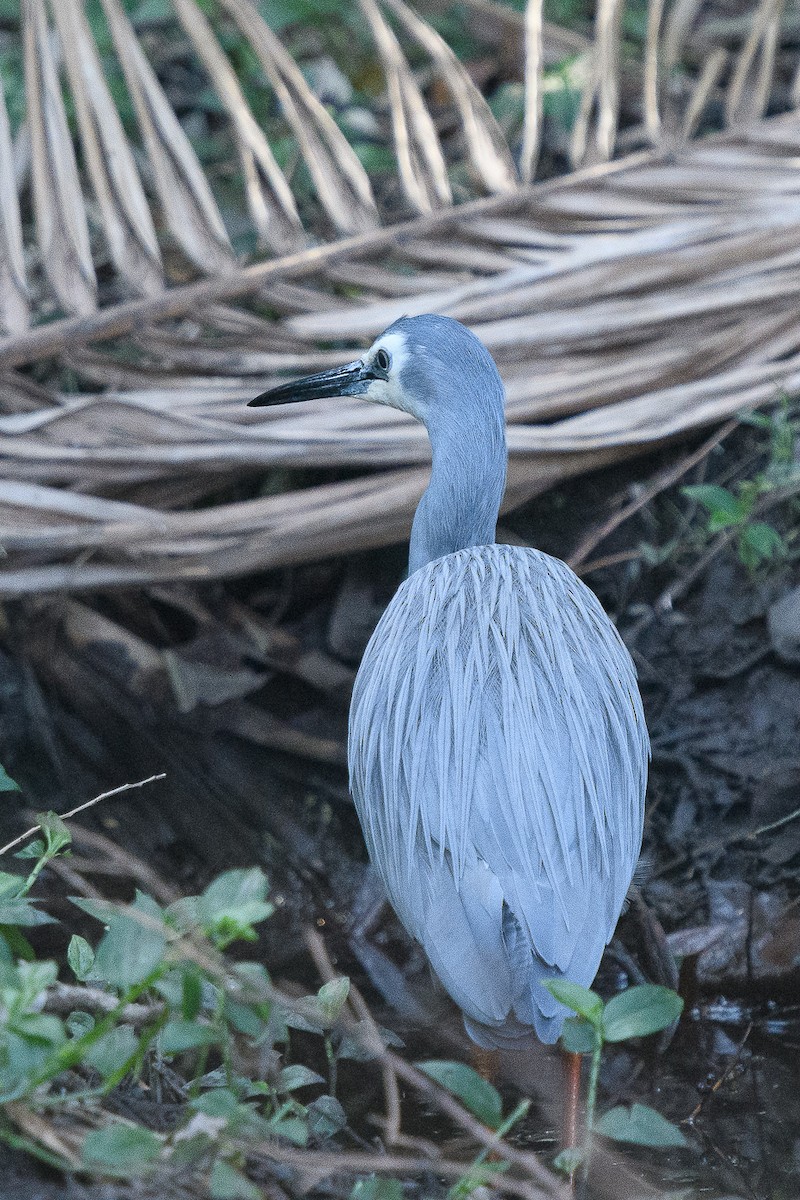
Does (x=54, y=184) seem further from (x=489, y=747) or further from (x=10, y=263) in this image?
(x=489, y=747)

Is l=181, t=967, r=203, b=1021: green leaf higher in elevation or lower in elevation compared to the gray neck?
lower

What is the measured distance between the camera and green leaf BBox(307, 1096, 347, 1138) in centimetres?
187

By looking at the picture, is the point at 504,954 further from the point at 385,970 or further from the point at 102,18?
the point at 102,18

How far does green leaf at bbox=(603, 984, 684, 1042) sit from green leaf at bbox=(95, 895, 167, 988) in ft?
1.78

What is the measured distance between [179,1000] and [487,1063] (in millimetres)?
999

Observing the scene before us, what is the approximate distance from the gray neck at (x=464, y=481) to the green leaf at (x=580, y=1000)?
125 cm

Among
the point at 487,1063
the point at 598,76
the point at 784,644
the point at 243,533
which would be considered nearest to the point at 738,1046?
the point at 487,1063

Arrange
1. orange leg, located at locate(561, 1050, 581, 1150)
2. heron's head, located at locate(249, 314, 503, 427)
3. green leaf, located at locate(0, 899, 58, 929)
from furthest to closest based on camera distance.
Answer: heron's head, located at locate(249, 314, 503, 427) < orange leg, located at locate(561, 1050, 581, 1150) < green leaf, located at locate(0, 899, 58, 929)

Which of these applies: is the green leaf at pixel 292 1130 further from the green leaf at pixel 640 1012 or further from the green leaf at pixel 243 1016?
the green leaf at pixel 640 1012

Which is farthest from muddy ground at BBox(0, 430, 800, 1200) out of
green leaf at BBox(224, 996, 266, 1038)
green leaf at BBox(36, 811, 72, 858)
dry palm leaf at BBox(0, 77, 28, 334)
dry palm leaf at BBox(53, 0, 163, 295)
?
dry palm leaf at BBox(53, 0, 163, 295)

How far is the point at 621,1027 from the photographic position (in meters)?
1.48

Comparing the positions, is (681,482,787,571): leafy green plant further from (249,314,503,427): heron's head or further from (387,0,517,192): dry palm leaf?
(387,0,517,192): dry palm leaf

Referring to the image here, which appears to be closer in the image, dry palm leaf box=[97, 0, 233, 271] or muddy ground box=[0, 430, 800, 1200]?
muddy ground box=[0, 430, 800, 1200]

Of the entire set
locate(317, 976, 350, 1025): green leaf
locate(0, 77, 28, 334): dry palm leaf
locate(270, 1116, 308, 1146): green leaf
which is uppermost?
locate(0, 77, 28, 334): dry palm leaf
